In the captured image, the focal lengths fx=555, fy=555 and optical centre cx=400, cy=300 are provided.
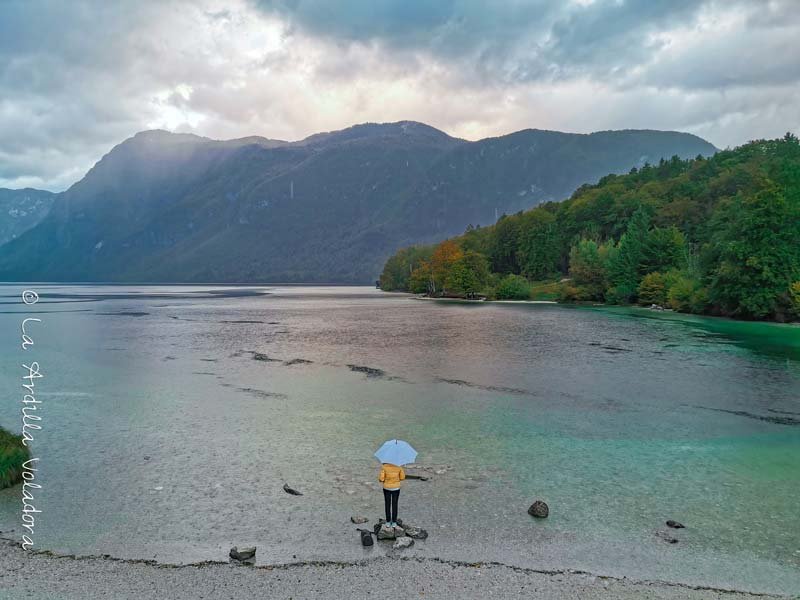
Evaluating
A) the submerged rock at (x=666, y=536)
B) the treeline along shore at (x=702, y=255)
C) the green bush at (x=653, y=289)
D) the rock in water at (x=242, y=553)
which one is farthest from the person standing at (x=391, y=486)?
the green bush at (x=653, y=289)

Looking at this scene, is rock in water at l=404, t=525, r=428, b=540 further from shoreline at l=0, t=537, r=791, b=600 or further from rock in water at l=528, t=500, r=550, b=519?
rock in water at l=528, t=500, r=550, b=519

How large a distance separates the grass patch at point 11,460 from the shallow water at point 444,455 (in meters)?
1.23

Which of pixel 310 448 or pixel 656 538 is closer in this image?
pixel 656 538

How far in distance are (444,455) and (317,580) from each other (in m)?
12.1

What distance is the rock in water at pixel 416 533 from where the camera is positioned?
54.5 ft

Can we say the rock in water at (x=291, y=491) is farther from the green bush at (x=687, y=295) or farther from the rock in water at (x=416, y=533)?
the green bush at (x=687, y=295)

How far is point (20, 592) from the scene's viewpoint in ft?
43.8

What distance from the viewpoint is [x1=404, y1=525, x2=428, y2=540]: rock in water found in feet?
54.5

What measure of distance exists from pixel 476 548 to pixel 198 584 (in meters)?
7.53

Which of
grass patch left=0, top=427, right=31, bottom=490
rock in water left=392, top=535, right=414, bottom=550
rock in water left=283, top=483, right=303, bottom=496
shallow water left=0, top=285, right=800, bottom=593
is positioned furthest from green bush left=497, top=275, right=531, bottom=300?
rock in water left=392, top=535, right=414, bottom=550

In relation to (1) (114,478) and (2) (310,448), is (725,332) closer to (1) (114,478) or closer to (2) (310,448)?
(2) (310,448)

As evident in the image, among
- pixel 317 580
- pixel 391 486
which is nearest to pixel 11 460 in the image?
pixel 317 580

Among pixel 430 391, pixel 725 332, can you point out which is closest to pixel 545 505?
pixel 430 391

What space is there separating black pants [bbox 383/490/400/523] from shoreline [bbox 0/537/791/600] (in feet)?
6.23
